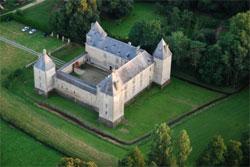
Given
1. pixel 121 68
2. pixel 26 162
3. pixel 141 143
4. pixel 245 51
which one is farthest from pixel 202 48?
pixel 26 162

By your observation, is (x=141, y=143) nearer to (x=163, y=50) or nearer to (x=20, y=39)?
(x=163, y=50)

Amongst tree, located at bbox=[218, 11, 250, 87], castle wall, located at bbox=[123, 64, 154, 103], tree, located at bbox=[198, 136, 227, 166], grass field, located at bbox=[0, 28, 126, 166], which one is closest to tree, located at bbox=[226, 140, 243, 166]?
tree, located at bbox=[198, 136, 227, 166]

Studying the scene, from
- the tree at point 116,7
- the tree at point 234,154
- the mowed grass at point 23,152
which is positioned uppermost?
the tree at point 116,7

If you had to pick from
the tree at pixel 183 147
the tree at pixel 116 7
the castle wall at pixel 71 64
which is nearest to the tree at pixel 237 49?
the tree at pixel 183 147

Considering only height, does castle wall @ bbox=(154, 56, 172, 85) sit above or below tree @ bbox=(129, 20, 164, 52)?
below

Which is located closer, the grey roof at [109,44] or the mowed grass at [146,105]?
the mowed grass at [146,105]

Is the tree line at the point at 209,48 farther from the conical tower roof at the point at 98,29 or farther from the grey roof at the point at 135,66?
the conical tower roof at the point at 98,29

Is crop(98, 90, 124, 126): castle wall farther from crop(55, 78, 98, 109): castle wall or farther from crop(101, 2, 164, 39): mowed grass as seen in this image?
crop(101, 2, 164, 39): mowed grass
